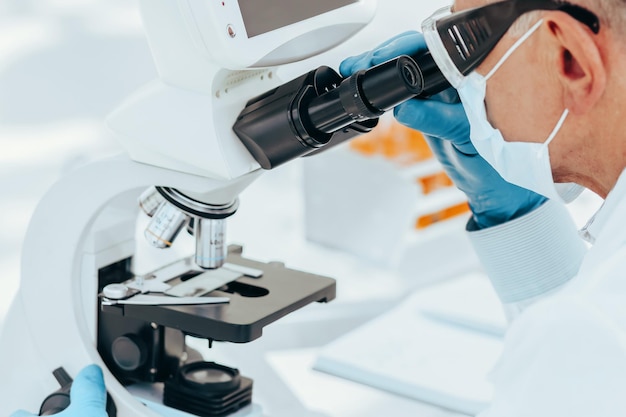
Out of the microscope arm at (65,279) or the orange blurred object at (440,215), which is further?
the orange blurred object at (440,215)

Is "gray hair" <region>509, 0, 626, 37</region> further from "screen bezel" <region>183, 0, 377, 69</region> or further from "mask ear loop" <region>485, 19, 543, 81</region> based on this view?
"screen bezel" <region>183, 0, 377, 69</region>

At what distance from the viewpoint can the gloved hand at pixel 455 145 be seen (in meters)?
1.21

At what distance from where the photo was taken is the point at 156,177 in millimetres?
1149

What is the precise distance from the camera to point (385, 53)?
3.94 feet

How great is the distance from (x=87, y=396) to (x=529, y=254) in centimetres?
69

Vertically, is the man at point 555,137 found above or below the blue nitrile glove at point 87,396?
above

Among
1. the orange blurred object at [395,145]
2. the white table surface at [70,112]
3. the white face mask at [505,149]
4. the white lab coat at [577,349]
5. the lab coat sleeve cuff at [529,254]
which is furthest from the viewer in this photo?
the orange blurred object at [395,145]

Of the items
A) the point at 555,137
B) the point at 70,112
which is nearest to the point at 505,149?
the point at 555,137

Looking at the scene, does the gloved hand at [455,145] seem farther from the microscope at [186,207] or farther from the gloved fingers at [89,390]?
the gloved fingers at [89,390]

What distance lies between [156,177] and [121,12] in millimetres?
935

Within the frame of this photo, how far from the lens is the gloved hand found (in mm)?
1207

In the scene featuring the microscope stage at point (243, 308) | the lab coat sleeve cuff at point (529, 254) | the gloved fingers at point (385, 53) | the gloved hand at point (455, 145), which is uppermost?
the gloved fingers at point (385, 53)

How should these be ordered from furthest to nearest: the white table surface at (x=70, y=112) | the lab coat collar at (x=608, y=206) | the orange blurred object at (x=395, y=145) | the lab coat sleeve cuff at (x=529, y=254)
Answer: the orange blurred object at (x=395, y=145) → the white table surface at (x=70, y=112) → the lab coat sleeve cuff at (x=529, y=254) → the lab coat collar at (x=608, y=206)

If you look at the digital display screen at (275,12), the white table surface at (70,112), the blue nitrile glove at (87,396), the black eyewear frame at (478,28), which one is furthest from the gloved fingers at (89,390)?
the black eyewear frame at (478,28)
